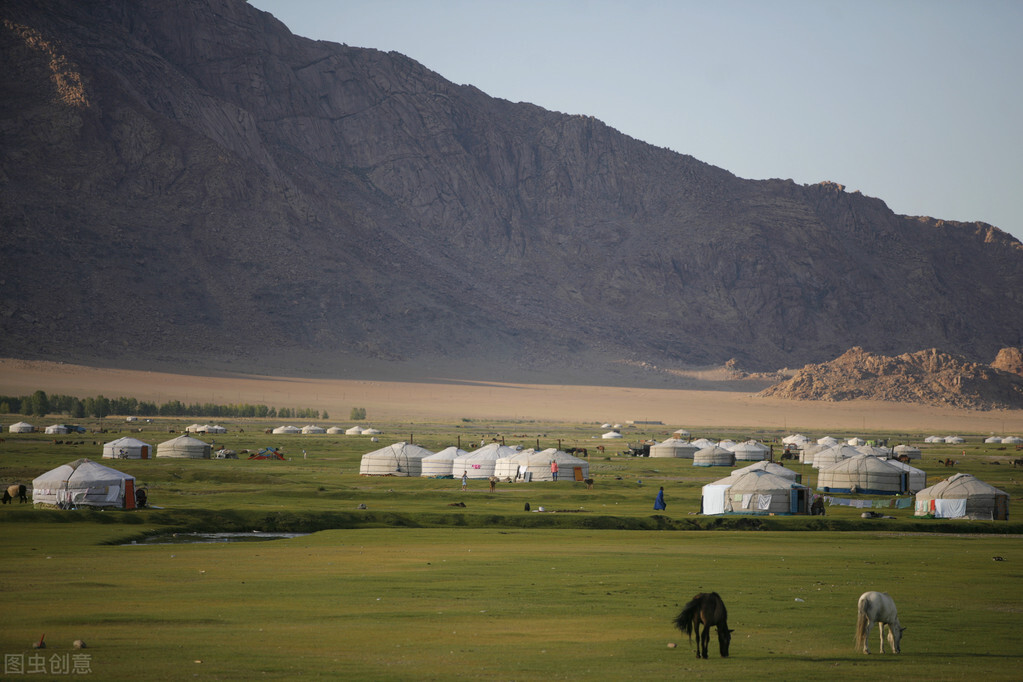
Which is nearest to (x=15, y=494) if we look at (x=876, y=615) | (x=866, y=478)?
(x=876, y=615)

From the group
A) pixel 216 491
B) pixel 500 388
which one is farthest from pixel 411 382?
pixel 216 491

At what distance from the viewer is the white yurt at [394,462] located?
76438 mm

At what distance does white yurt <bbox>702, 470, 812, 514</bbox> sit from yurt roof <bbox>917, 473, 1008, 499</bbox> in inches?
221

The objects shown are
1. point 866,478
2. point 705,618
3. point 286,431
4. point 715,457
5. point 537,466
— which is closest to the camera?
point 705,618

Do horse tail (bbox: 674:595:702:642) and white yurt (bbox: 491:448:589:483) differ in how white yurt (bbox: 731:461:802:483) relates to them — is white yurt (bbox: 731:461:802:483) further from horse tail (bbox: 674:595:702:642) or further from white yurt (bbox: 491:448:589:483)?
horse tail (bbox: 674:595:702:642)

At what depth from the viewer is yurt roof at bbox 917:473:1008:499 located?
5184 centimetres

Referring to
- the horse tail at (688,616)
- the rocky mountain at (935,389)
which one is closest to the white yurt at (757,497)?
the horse tail at (688,616)

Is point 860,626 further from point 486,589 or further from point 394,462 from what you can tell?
point 394,462

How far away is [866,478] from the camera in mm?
68375

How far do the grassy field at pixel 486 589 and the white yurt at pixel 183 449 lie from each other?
90.2ft

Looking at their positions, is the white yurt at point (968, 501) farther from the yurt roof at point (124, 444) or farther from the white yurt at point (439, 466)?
the yurt roof at point (124, 444)

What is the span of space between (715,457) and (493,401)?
296 ft

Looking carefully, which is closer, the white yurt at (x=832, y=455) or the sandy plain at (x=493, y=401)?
the white yurt at (x=832, y=455)

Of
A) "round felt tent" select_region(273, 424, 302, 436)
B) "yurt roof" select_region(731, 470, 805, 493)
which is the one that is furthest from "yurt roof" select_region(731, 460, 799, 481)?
"round felt tent" select_region(273, 424, 302, 436)
